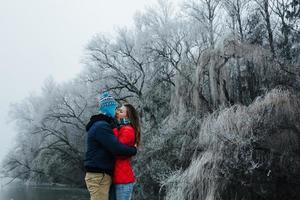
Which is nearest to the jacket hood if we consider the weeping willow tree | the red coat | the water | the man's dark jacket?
the man's dark jacket

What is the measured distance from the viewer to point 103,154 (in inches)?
136

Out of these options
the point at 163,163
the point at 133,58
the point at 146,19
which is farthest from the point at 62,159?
the point at 163,163

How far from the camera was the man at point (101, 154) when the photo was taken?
11.1 ft

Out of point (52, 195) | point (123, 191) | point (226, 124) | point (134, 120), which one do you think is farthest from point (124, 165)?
point (52, 195)

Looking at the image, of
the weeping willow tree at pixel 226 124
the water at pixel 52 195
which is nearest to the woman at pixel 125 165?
the weeping willow tree at pixel 226 124

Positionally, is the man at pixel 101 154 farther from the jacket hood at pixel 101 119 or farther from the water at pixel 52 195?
the water at pixel 52 195

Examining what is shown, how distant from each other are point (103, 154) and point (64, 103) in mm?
27004

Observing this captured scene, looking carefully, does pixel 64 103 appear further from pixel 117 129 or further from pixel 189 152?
pixel 117 129

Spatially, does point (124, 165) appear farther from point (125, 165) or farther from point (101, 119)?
point (101, 119)

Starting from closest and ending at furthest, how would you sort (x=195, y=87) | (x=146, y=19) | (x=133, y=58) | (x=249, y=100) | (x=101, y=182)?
(x=101, y=182), (x=249, y=100), (x=195, y=87), (x=133, y=58), (x=146, y=19)

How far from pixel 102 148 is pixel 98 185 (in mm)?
295

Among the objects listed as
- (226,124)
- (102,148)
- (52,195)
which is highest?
(102,148)

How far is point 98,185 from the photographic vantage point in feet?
11.2

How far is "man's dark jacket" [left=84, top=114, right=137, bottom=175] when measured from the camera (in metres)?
3.36
